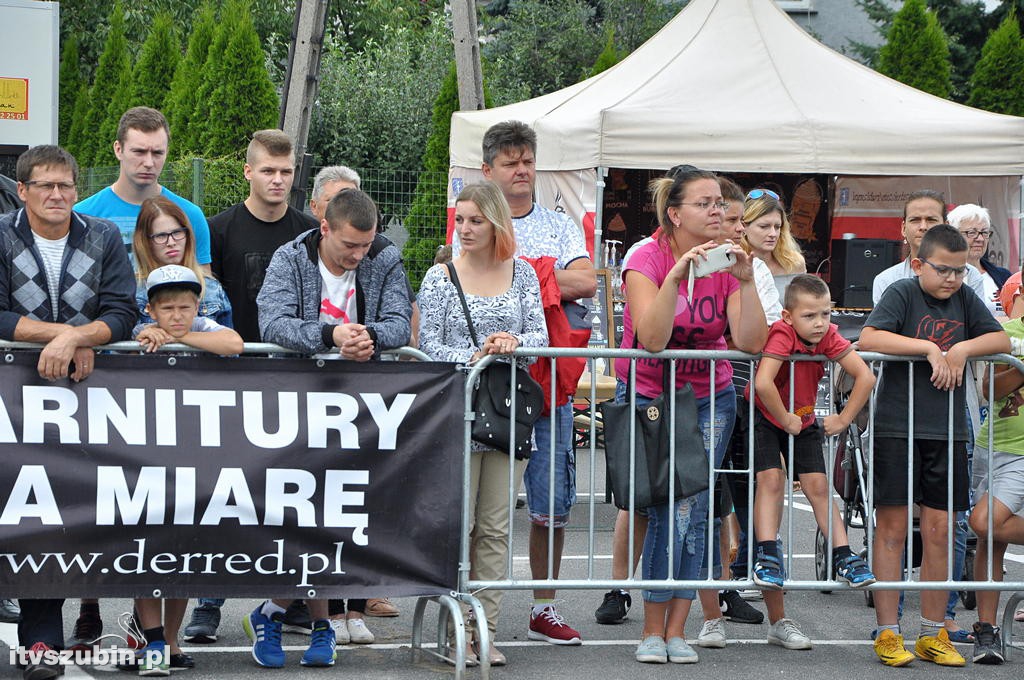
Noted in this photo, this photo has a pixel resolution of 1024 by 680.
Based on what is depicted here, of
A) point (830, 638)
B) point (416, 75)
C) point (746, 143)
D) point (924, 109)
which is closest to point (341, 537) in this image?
point (830, 638)

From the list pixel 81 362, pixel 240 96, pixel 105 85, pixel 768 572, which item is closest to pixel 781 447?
pixel 768 572

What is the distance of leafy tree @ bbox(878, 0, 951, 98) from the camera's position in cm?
2177

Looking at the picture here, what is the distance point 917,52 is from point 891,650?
17.6 m

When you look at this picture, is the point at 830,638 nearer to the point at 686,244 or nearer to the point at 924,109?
the point at 686,244

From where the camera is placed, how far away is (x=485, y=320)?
580cm

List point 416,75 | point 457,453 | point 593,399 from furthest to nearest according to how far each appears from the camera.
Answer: point 416,75 < point 593,399 < point 457,453

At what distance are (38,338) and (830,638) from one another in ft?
12.3

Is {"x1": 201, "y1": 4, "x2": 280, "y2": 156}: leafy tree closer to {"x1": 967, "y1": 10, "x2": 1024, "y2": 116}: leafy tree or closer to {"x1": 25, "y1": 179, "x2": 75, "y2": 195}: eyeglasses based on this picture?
{"x1": 967, "y1": 10, "x2": 1024, "y2": 116}: leafy tree

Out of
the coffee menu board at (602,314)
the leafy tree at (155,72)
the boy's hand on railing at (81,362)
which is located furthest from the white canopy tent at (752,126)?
the leafy tree at (155,72)

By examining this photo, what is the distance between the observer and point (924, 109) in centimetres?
1415

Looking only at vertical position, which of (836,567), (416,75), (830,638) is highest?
(416,75)

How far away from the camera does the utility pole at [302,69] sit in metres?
15.4

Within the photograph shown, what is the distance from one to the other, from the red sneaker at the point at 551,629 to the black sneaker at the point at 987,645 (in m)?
1.73

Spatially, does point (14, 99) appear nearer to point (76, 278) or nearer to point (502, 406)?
point (76, 278)
